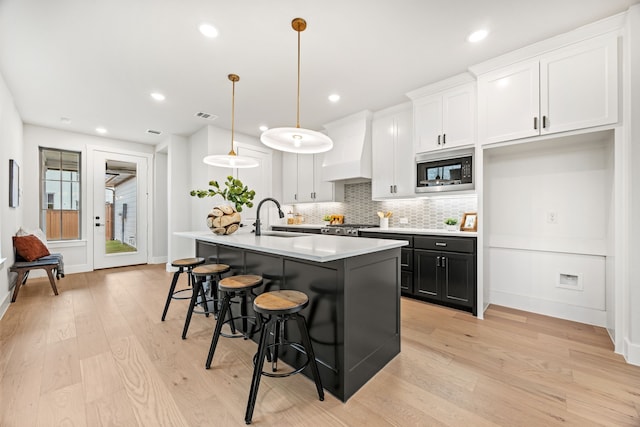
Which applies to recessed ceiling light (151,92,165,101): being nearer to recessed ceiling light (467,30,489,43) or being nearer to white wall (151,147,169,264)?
white wall (151,147,169,264)

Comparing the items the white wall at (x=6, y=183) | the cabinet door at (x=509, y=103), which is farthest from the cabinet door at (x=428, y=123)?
the white wall at (x=6, y=183)

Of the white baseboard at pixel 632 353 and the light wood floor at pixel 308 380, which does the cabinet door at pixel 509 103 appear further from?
the light wood floor at pixel 308 380

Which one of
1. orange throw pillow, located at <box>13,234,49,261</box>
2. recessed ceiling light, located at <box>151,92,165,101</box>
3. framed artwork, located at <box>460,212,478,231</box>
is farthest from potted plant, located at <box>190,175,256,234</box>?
orange throw pillow, located at <box>13,234,49,261</box>

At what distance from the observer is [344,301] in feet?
5.32

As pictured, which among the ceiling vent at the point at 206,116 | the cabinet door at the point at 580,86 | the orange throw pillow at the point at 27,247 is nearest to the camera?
the cabinet door at the point at 580,86

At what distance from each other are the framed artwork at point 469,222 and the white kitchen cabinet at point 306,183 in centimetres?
222

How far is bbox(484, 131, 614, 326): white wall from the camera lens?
8.73ft

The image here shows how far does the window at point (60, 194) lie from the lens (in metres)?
4.99

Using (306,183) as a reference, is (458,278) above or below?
below

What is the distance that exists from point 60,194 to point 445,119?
22.7ft

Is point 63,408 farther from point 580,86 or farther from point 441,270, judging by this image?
point 580,86

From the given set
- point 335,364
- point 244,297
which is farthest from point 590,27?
point 244,297

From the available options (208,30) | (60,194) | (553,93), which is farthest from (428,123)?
(60,194)

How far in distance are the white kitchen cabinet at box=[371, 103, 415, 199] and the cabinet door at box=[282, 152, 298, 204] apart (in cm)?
192
